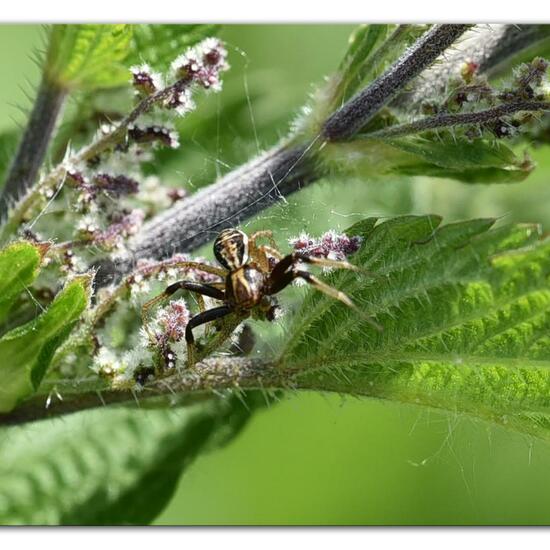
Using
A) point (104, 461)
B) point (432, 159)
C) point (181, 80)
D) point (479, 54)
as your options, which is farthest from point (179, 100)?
point (104, 461)

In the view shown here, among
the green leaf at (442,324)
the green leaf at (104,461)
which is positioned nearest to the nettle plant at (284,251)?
the green leaf at (442,324)

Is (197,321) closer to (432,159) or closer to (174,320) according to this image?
(174,320)

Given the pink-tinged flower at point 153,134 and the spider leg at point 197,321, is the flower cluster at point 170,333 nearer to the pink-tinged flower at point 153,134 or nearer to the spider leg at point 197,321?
the spider leg at point 197,321

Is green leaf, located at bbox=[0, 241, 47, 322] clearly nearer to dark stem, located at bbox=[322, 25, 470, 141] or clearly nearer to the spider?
the spider

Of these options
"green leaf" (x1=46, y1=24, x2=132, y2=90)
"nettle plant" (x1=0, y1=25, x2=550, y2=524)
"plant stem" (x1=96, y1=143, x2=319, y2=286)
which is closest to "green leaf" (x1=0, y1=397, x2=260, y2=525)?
"nettle plant" (x1=0, y1=25, x2=550, y2=524)

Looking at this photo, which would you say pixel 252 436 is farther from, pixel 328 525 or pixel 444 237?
pixel 444 237

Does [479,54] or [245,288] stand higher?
[479,54]
